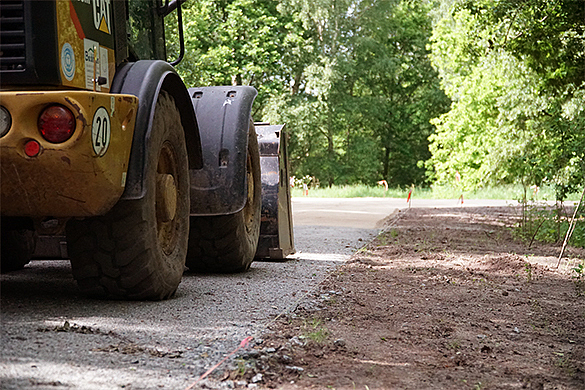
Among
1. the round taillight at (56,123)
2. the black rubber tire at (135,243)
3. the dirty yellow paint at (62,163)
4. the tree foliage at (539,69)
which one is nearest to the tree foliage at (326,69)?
the tree foliage at (539,69)

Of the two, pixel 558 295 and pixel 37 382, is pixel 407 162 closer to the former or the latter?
pixel 558 295

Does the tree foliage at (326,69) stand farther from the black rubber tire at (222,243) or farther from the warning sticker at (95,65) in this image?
the warning sticker at (95,65)

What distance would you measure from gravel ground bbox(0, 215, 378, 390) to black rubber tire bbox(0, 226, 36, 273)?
109 millimetres

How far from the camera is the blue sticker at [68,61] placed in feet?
12.8

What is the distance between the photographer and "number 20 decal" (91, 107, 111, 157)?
3834 millimetres

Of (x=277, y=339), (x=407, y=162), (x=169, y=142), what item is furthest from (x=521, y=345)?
(x=407, y=162)

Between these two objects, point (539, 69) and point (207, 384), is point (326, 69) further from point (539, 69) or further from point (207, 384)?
point (207, 384)

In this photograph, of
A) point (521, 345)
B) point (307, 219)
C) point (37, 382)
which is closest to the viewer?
point (37, 382)

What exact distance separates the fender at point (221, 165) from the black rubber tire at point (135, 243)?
1043mm

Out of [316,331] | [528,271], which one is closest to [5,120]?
[316,331]

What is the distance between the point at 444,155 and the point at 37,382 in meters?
41.2

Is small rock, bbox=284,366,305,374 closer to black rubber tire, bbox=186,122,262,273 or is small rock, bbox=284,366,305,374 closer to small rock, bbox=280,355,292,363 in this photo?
small rock, bbox=280,355,292,363

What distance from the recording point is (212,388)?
9.75ft

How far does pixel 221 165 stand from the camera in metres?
6.03
